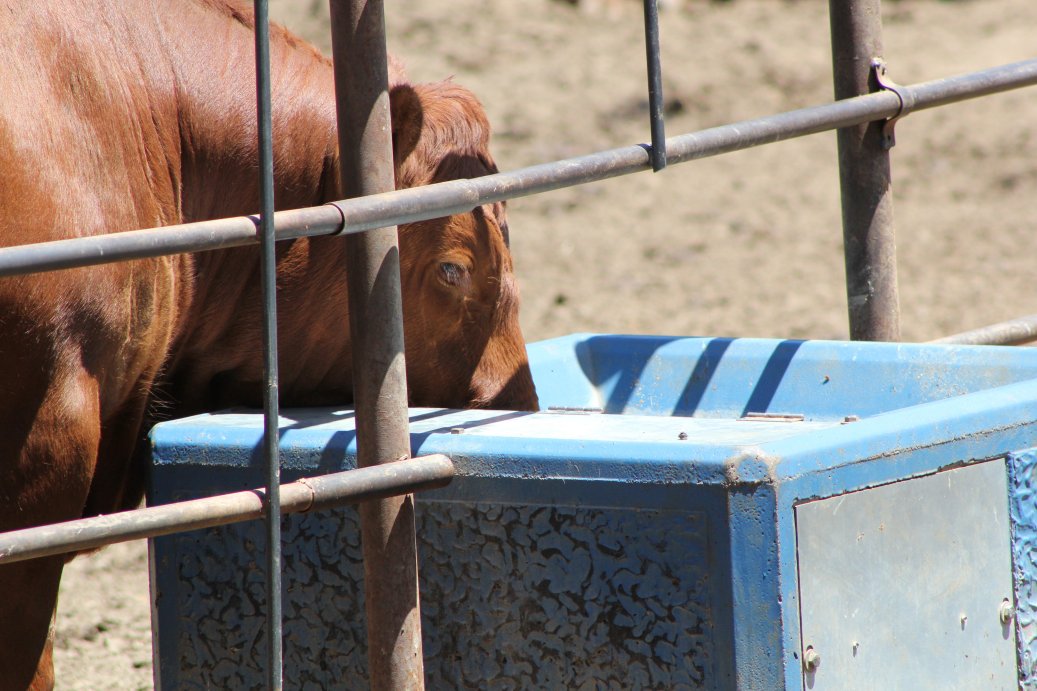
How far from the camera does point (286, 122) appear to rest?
9.87ft

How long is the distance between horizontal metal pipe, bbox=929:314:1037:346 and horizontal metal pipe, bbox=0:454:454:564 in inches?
63.4

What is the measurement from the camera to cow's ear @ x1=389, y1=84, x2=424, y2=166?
2.89 meters

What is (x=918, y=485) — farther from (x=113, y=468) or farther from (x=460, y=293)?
(x=113, y=468)

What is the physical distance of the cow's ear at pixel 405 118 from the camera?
9.48 feet

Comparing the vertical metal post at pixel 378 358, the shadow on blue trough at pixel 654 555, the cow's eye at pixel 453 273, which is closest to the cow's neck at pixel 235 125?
the cow's eye at pixel 453 273

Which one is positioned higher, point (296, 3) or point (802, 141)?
point (296, 3)

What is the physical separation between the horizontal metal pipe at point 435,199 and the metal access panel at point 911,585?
1.99ft

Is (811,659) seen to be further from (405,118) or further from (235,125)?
(235,125)

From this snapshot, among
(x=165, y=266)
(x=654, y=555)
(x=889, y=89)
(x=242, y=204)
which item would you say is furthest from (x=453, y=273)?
(x=654, y=555)

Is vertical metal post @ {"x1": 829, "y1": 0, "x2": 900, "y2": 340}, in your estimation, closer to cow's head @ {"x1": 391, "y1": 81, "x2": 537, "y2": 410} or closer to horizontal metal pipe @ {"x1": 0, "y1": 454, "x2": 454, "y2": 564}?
cow's head @ {"x1": 391, "y1": 81, "x2": 537, "y2": 410}

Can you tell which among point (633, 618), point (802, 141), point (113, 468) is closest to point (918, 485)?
point (633, 618)

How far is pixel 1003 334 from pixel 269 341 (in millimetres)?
2083

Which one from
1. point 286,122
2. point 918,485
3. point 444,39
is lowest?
point 918,485

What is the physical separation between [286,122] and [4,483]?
38.6 inches
